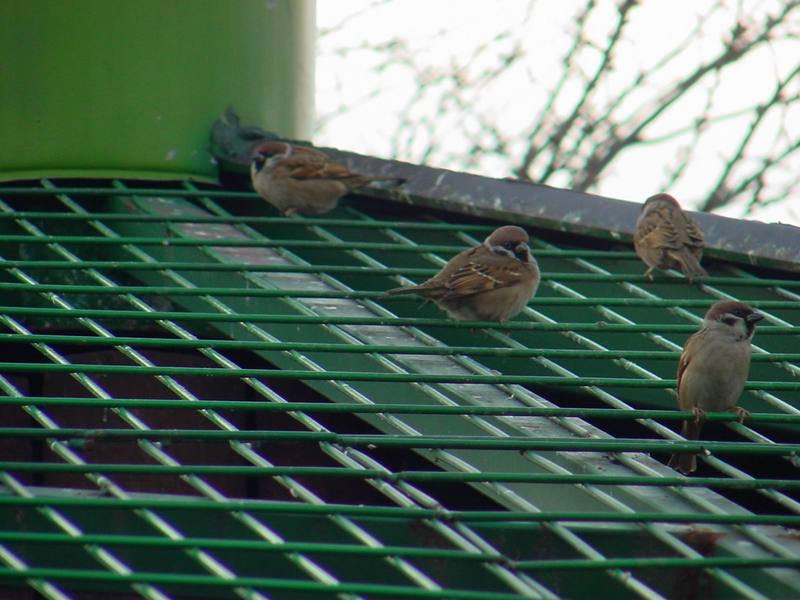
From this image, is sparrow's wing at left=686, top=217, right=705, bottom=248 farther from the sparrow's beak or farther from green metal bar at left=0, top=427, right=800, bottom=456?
green metal bar at left=0, top=427, right=800, bottom=456

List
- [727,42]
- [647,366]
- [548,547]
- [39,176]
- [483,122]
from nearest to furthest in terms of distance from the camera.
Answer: [548,547], [647,366], [39,176], [727,42], [483,122]

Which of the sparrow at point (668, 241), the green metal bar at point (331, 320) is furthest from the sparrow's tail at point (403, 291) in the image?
the sparrow at point (668, 241)

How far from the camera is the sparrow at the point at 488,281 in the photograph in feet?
17.7

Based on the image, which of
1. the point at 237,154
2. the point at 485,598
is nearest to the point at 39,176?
the point at 237,154

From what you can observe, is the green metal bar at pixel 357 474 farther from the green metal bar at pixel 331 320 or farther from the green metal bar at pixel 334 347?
the green metal bar at pixel 331 320

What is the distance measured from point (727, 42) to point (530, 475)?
917cm

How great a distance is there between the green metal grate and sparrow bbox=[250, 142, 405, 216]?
185 mm

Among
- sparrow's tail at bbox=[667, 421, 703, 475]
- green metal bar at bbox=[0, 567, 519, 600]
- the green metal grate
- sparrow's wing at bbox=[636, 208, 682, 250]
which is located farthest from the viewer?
sparrow's wing at bbox=[636, 208, 682, 250]

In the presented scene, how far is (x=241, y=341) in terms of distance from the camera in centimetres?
442

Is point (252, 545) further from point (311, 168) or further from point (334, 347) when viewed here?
point (311, 168)

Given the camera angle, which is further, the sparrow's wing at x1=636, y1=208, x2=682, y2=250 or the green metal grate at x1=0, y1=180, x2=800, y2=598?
the sparrow's wing at x1=636, y1=208, x2=682, y2=250

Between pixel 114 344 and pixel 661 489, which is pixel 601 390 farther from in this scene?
pixel 114 344

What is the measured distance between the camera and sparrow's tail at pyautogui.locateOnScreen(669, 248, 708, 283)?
5473 mm

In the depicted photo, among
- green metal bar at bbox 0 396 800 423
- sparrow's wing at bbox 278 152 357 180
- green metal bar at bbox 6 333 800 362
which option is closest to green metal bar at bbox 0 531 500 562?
green metal bar at bbox 0 396 800 423
